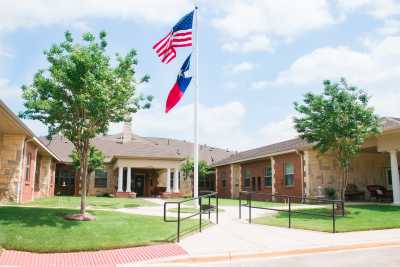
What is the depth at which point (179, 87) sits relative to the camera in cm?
1717

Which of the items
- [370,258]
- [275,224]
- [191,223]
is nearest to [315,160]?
[275,224]

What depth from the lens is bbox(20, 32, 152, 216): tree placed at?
38.8 ft

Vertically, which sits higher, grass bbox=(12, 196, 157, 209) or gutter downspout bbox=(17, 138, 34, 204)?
gutter downspout bbox=(17, 138, 34, 204)

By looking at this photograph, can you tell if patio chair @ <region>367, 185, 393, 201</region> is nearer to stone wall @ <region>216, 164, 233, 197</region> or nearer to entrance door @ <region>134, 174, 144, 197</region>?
stone wall @ <region>216, 164, 233, 197</region>

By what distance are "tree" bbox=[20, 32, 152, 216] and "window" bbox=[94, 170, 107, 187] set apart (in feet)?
78.0

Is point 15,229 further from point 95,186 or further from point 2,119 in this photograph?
point 95,186

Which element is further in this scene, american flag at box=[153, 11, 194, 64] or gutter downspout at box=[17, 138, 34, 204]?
gutter downspout at box=[17, 138, 34, 204]

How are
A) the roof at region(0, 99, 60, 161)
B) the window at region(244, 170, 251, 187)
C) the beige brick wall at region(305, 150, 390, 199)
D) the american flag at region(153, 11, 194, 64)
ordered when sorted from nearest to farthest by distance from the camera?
1. the roof at region(0, 99, 60, 161)
2. the american flag at region(153, 11, 194, 64)
3. the beige brick wall at region(305, 150, 390, 199)
4. the window at region(244, 170, 251, 187)

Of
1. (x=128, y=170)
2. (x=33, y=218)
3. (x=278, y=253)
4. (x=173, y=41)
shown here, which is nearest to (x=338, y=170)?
(x=173, y=41)

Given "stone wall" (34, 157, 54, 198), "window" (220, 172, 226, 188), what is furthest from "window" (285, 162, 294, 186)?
"stone wall" (34, 157, 54, 198)

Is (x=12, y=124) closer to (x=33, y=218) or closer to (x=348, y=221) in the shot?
(x=33, y=218)

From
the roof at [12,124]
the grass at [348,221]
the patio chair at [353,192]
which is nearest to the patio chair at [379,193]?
the patio chair at [353,192]

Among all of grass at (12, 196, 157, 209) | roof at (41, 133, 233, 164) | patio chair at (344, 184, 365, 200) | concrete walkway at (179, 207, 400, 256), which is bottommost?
concrete walkway at (179, 207, 400, 256)

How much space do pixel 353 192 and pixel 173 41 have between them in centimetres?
1453
